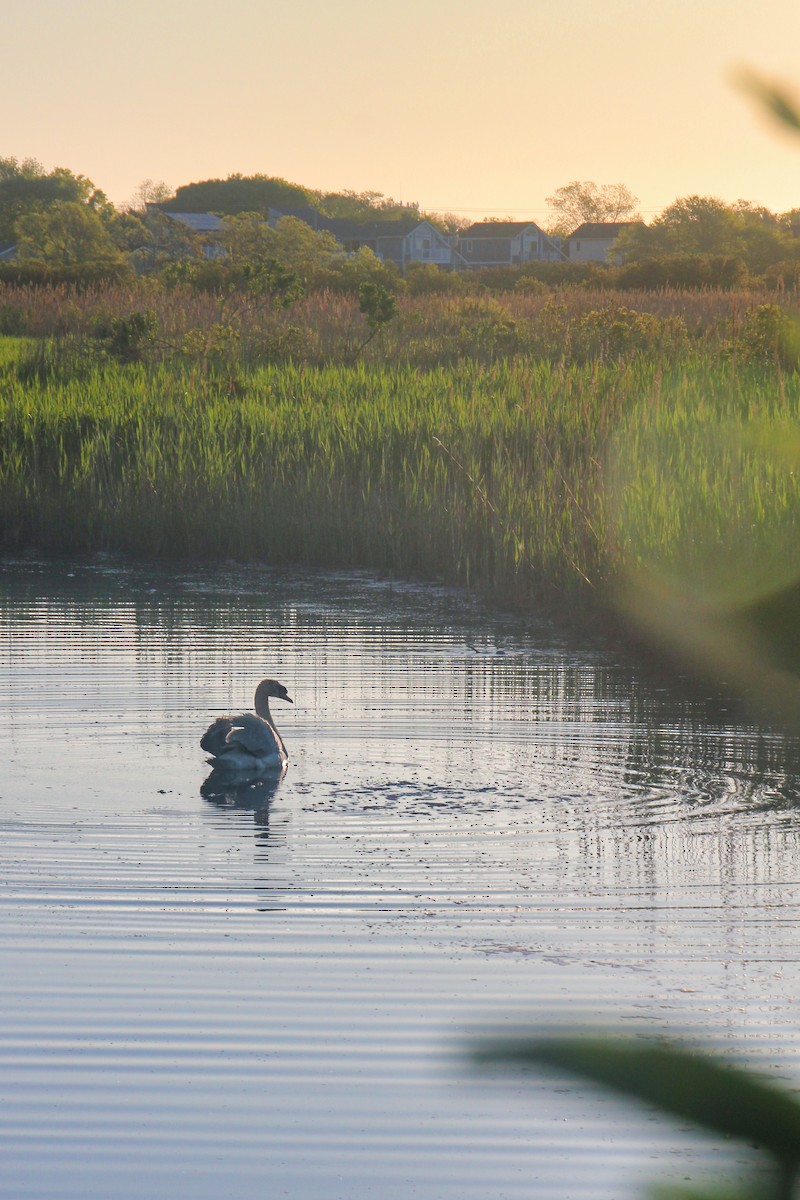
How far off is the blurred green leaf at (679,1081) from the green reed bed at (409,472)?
8.68 meters

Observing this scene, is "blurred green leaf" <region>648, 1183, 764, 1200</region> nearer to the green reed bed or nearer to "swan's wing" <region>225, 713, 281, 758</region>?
"swan's wing" <region>225, 713, 281, 758</region>

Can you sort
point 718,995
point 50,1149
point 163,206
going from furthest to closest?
point 163,206
point 718,995
point 50,1149

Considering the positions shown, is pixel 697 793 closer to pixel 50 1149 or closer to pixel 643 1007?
pixel 643 1007

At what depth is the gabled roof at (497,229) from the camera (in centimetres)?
10394

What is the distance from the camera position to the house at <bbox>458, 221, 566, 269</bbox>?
104 meters

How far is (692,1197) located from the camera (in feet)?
1.65

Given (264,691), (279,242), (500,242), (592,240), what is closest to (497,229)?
(500,242)

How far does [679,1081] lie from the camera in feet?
1.72

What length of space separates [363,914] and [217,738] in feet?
5.35

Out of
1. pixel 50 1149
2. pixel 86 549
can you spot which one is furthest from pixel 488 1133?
pixel 86 549

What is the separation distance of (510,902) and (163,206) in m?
113

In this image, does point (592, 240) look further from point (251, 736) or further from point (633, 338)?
point (251, 736)

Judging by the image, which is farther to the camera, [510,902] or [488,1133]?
[510,902]

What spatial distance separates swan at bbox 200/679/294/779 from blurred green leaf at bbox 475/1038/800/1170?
569 centimetres
